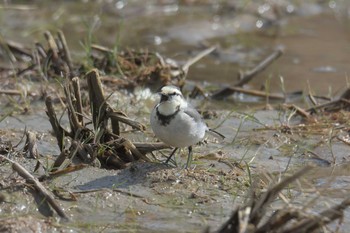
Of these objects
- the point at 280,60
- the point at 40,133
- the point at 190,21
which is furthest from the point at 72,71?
the point at 190,21

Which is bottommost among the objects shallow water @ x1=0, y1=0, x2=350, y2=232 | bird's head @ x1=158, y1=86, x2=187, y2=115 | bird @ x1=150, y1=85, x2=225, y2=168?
shallow water @ x1=0, y1=0, x2=350, y2=232

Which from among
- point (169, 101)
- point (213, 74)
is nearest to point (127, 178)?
point (169, 101)

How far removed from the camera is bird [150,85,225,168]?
6.19 m

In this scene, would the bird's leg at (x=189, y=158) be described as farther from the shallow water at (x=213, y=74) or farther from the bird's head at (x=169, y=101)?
the bird's head at (x=169, y=101)

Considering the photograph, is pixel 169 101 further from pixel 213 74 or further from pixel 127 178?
pixel 213 74

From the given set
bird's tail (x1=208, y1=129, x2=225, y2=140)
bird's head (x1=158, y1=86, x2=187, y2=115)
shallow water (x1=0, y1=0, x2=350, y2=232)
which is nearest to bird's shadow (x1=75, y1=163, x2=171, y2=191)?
shallow water (x1=0, y1=0, x2=350, y2=232)

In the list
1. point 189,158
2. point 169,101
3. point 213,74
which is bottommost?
point 213,74

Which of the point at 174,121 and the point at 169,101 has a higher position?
the point at 169,101

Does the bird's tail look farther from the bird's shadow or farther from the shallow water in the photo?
the bird's shadow

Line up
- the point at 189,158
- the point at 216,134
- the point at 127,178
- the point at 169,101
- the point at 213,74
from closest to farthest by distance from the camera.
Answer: the point at 127,178
the point at 169,101
the point at 189,158
the point at 216,134
the point at 213,74

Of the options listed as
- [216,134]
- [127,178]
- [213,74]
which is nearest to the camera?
[127,178]

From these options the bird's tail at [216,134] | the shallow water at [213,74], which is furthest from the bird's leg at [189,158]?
the bird's tail at [216,134]

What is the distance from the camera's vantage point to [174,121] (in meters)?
6.19

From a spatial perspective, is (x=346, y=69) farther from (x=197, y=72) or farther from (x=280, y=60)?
(x=197, y=72)
